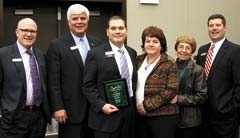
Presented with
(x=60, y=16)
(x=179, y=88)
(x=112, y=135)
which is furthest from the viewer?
(x=60, y=16)

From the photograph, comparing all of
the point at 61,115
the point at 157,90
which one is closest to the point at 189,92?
the point at 157,90

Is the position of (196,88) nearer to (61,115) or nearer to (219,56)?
(219,56)

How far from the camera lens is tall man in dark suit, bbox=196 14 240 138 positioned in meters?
3.53

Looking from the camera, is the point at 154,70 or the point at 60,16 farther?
the point at 60,16

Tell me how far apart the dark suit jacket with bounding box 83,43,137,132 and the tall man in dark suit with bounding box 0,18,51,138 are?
414 millimetres

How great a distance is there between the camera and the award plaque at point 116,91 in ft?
9.63

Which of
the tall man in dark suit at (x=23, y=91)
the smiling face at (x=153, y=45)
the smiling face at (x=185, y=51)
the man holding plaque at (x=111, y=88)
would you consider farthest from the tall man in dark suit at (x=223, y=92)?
the tall man in dark suit at (x=23, y=91)

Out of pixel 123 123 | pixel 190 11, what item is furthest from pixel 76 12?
pixel 190 11

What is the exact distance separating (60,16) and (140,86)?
2.34m

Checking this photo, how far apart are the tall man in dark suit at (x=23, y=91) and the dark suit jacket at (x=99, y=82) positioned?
0.41 meters

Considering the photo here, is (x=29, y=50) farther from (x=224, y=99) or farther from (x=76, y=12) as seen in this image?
(x=224, y=99)

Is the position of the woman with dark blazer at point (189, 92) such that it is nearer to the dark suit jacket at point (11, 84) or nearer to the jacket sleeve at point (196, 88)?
the jacket sleeve at point (196, 88)

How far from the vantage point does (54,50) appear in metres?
3.18

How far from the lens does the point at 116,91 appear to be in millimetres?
2949
